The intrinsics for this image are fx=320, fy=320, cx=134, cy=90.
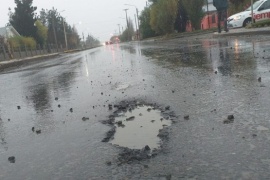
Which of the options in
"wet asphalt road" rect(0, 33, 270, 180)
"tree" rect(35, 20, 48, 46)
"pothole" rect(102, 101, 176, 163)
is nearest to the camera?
"wet asphalt road" rect(0, 33, 270, 180)

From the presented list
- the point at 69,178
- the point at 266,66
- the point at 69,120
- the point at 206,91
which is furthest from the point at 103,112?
the point at 266,66

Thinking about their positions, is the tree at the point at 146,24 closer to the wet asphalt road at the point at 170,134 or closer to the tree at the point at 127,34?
the wet asphalt road at the point at 170,134

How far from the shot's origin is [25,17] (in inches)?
2495

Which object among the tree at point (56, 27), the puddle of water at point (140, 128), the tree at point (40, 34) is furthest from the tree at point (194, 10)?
the tree at point (56, 27)

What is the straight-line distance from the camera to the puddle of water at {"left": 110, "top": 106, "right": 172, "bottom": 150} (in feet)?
8.51

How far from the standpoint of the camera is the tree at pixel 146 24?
5494cm

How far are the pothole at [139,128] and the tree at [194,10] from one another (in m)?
35.8

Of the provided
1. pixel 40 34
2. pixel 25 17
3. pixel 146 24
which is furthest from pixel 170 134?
pixel 40 34

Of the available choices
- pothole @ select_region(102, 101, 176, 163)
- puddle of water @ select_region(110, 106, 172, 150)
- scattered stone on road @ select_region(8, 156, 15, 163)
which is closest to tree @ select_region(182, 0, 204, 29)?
pothole @ select_region(102, 101, 176, 163)

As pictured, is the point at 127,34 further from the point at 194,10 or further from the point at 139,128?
the point at 139,128

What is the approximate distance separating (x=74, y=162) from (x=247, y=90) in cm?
253

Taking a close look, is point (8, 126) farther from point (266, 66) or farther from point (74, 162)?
point (266, 66)

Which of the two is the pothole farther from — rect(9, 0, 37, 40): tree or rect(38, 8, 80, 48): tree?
rect(38, 8, 80, 48): tree

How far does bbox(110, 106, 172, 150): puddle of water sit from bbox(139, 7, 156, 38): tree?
2044 inches
